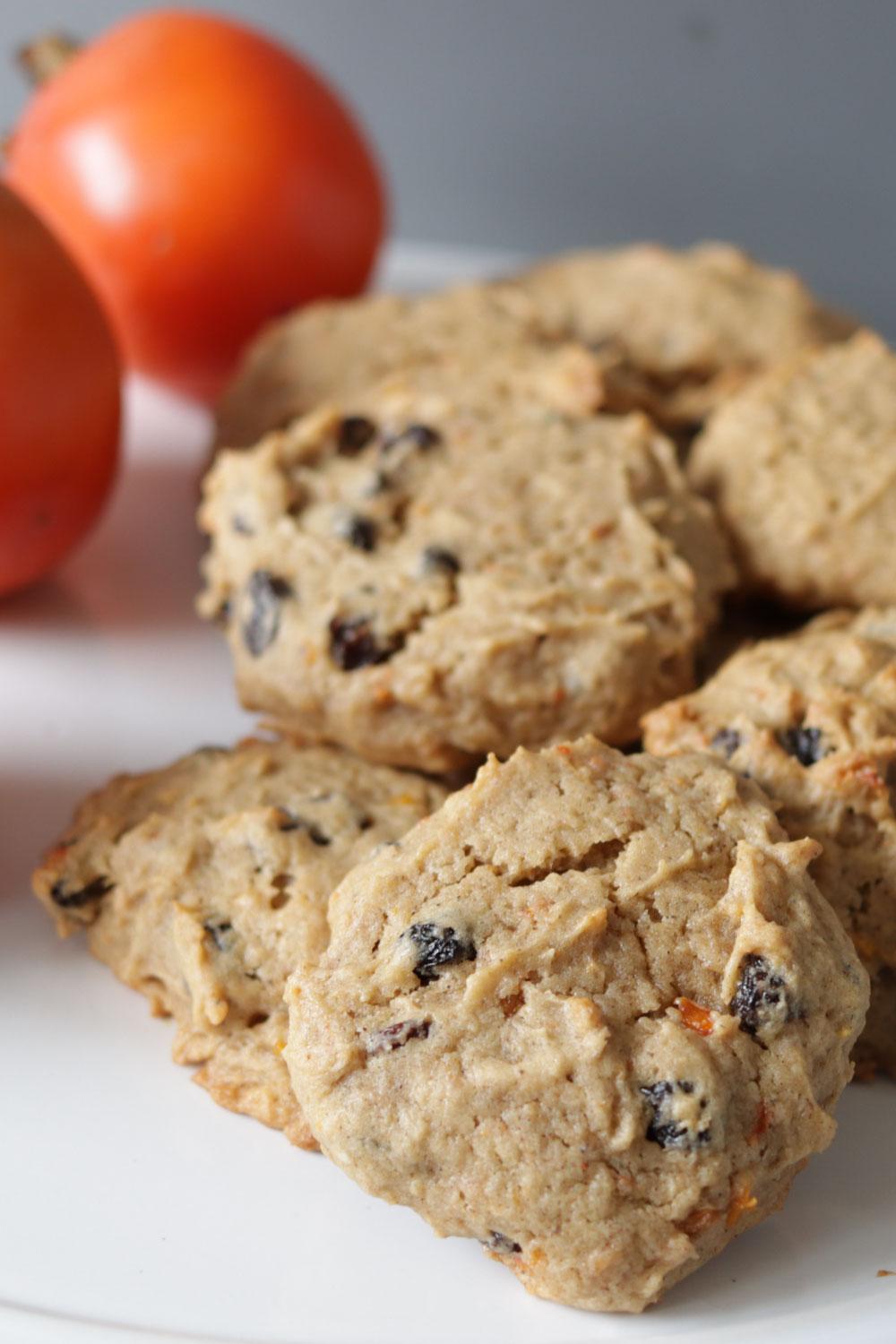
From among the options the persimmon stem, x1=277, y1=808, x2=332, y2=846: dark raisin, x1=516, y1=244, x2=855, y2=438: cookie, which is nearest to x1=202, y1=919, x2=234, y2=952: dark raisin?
x1=277, y1=808, x2=332, y2=846: dark raisin

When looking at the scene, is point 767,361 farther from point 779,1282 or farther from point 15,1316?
point 15,1316

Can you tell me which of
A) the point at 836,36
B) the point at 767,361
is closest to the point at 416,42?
the point at 836,36

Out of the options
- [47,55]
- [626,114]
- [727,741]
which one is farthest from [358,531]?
[626,114]

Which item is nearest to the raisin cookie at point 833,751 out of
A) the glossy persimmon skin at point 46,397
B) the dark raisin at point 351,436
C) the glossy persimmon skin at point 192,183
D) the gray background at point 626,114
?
the dark raisin at point 351,436

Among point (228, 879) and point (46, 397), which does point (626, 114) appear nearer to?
point (46, 397)

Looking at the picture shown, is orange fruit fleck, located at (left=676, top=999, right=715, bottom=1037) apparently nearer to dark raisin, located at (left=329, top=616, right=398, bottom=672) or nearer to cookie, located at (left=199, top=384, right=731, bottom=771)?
cookie, located at (left=199, top=384, right=731, bottom=771)

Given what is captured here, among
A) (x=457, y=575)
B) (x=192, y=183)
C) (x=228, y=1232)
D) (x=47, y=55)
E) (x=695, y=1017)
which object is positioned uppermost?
(x=47, y=55)
